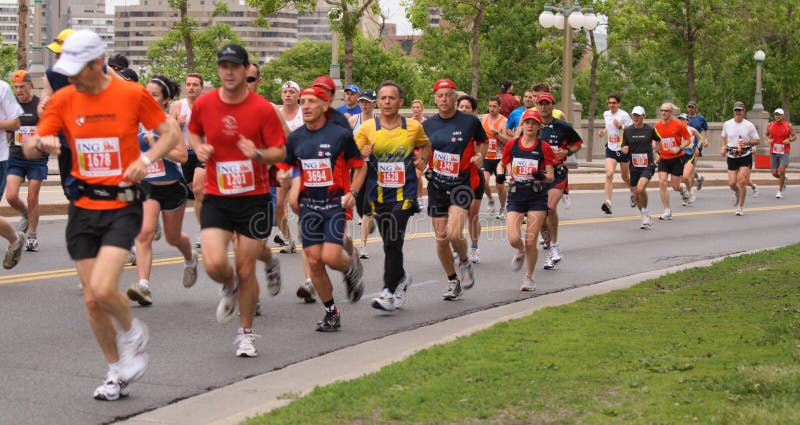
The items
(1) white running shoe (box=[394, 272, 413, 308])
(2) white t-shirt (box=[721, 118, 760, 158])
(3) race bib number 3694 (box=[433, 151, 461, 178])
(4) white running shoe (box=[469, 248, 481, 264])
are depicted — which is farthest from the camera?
(2) white t-shirt (box=[721, 118, 760, 158])

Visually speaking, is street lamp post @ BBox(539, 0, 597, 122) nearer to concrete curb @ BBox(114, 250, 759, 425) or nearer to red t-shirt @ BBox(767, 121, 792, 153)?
red t-shirt @ BBox(767, 121, 792, 153)

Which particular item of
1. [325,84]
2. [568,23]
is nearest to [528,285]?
[325,84]

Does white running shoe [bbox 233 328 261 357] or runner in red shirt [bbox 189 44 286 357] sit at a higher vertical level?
runner in red shirt [bbox 189 44 286 357]

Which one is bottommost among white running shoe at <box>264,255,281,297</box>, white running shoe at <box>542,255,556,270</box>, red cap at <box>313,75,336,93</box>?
white running shoe at <box>542,255,556,270</box>

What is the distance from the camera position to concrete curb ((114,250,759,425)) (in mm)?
6930

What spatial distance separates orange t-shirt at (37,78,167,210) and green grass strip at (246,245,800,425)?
1750mm

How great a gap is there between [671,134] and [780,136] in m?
7.48

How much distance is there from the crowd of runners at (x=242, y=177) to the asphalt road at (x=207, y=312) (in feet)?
0.76

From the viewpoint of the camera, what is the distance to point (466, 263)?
12.1 metres

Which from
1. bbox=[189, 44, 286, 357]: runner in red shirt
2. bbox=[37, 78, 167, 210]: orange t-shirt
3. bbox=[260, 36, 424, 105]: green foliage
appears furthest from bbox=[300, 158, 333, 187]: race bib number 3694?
bbox=[260, 36, 424, 105]: green foliage

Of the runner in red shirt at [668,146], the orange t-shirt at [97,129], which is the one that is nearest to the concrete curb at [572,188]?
the runner in red shirt at [668,146]

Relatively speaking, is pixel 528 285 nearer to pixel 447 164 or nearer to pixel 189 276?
pixel 447 164

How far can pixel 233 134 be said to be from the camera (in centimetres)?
838

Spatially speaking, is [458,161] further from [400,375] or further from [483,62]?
[483,62]
